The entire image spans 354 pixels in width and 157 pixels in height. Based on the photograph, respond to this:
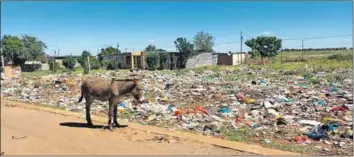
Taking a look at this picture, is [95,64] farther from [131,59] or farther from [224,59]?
[224,59]

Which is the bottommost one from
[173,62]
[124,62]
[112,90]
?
[112,90]

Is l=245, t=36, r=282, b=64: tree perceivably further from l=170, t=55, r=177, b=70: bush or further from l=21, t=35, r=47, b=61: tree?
l=21, t=35, r=47, b=61: tree

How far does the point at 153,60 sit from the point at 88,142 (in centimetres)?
2859

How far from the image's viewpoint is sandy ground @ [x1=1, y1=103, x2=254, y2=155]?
5.93 meters

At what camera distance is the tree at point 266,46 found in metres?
41.8

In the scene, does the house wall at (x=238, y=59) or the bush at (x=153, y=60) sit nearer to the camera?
the bush at (x=153, y=60)

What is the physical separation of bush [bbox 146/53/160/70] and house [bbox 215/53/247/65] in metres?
9.49

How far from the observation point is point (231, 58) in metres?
40.2

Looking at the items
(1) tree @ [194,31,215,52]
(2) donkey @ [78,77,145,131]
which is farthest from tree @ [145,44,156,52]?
(2) donkey @ [78,77,145,131]

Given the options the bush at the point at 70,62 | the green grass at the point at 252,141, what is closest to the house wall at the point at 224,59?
the bush at the point at 70,62

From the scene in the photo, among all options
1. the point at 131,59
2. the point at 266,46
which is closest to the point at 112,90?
the point at 131,59

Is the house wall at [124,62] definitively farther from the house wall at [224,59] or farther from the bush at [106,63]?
the house wall at [224,59]

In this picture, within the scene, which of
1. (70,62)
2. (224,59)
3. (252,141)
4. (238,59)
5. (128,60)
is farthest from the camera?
(238,59)

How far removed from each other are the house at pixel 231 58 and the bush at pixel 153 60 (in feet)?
31.1
